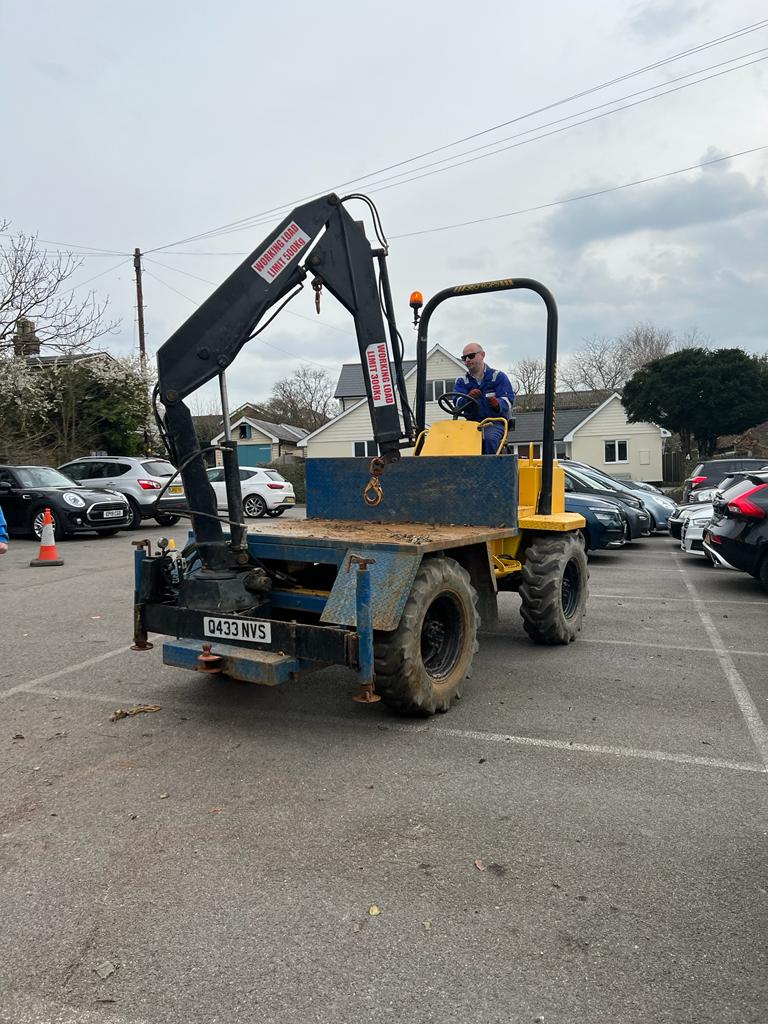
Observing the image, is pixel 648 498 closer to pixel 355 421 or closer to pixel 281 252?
pixel 281 252

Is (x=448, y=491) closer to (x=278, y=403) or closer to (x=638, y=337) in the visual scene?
(x=638, y=337)

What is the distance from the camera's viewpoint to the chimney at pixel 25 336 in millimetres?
19250

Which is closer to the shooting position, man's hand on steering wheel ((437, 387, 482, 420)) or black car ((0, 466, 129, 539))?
man's hand on steering wheel ((437, 387, 482, 420))

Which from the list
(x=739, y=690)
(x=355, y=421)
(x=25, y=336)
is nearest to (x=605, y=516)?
(x=739, y=690)

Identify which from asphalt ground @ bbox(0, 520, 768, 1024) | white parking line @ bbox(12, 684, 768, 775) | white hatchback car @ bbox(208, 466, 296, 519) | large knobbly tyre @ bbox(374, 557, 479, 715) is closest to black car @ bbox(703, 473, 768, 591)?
asphalt ground @ bbox(0, 520, 768, 1024)

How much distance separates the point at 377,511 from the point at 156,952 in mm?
4032

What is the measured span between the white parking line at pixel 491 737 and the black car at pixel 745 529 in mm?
5867

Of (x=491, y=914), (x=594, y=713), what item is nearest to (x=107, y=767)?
(x=491, y=914)

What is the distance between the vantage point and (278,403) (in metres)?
70.9

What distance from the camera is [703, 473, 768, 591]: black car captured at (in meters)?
9.48

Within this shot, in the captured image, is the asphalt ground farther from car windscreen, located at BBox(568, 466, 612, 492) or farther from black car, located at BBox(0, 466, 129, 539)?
black car, located at BBox(0, 466, 129, 539)

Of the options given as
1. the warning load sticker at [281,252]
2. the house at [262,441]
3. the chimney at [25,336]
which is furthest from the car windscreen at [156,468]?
the house at [262,441]

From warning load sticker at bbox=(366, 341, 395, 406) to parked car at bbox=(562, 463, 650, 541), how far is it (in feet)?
30.2

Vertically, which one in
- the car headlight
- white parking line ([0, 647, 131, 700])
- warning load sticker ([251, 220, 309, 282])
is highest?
warning load sticker ([251, 220, 309, 282])
